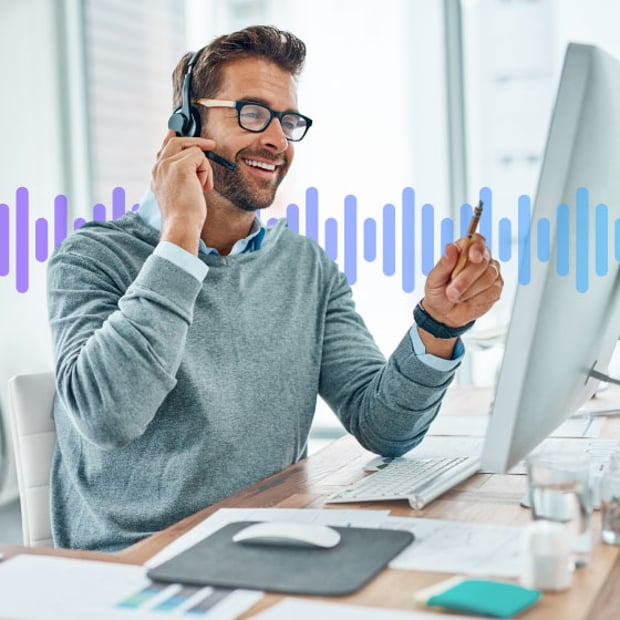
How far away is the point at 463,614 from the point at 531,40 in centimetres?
296

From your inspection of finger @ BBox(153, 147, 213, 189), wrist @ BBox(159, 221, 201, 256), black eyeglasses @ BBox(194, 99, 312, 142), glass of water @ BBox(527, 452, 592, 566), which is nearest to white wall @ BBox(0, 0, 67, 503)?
black eyeglasses @ BBox(194, 99, 312, 142)

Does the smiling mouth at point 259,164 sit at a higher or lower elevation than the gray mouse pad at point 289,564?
higher

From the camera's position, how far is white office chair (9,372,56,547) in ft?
4.73

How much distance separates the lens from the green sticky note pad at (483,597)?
697 millimetres

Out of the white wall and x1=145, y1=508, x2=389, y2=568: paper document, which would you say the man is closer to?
x1=145, y1=508, x2=389, y2=568: paper document

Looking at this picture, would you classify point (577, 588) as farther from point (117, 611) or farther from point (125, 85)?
point (125, 85)

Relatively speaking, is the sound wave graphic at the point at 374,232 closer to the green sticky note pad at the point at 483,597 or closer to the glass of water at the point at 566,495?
the glass of water at the point at 566,495

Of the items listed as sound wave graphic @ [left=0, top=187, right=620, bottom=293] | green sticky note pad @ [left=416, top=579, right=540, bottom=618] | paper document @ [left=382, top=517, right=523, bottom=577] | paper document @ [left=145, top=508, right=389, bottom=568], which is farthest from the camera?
sound wave graphic @ [left=0, top=187, right=620, bottom=293]

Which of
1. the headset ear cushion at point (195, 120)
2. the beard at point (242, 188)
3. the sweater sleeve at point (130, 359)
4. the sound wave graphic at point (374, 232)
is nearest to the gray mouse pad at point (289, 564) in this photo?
the sweater sleeve at point (130, 359)

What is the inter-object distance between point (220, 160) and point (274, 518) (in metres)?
0.75

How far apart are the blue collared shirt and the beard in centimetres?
7

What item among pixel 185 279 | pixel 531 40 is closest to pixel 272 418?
pixel 185 279

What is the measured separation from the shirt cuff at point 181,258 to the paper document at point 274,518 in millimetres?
324

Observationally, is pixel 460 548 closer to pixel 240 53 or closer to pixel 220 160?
pixel 220 160
